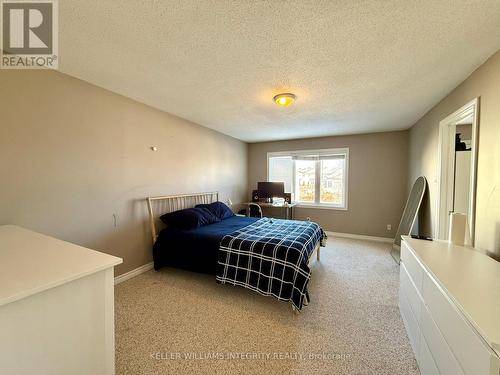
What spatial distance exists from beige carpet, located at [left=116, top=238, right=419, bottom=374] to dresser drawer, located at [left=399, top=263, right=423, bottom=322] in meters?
0.32

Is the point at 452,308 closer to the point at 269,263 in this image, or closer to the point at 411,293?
the point at 411,293

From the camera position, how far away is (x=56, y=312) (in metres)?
0.98

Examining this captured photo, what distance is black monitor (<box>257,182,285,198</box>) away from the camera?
5.19 meters

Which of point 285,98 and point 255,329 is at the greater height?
point 285,98

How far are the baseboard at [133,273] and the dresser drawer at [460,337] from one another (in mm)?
3139

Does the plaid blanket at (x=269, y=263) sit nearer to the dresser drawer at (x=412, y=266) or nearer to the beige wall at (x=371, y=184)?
the dresser drawer at (x=412, y=266)

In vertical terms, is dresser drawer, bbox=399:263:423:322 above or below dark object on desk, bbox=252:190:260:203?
below

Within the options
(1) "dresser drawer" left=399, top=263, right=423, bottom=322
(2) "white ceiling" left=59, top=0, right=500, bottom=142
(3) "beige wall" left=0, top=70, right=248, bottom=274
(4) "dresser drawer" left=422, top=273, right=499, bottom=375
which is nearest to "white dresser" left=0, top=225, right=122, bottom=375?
(3) "beige wall" left=0, top=70, right=248, bottom=274

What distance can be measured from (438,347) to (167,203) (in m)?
3.33

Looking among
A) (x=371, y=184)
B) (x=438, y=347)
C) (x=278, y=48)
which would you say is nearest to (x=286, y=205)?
(x=371, y=184)

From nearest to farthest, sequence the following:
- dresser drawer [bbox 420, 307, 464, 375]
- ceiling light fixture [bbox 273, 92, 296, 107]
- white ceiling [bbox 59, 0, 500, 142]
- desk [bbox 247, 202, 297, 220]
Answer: dresser drawer [bbox 420, 307, 464, 375]
white ceiling [bbox 59, 0, 500, 142]
ceiling light fixture [bbox 273, 92, 296, 107]
desk [bbox 247, 202, 297, 220]

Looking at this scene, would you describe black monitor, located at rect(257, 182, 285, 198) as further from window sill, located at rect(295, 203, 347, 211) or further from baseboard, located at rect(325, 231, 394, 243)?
baseboard, located at rect(325, 231, 394, 243)

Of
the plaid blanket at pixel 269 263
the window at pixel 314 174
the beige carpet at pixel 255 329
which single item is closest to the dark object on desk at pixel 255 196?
the window at pixel 314 174

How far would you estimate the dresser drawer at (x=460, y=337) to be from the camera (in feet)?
2.60
